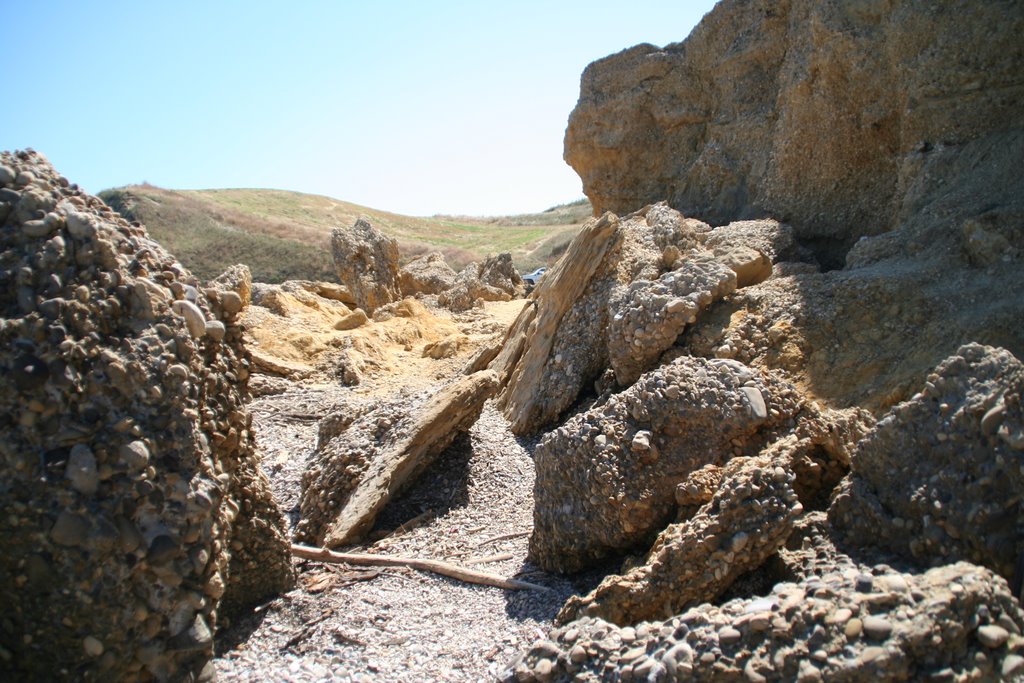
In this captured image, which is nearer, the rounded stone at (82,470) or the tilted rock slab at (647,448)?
the rounded stone at (82,470)

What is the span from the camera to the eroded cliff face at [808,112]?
5.90m

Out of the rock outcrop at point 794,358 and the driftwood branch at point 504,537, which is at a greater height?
the rock outcrop at point 794,358

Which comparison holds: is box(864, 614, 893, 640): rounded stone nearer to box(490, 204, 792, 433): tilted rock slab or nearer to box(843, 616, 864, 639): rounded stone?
box(843, 616, 864, 639): rounded stone

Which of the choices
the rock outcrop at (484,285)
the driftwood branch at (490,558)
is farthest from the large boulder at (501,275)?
the driftwood branch at (490,558)

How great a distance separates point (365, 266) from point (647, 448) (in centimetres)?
1016

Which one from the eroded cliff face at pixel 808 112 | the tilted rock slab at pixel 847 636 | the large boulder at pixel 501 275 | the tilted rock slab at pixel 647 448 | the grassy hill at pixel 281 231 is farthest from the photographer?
the grassy hill at pixel 281 231

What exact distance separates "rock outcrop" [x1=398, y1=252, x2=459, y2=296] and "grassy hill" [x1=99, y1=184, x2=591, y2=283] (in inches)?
492

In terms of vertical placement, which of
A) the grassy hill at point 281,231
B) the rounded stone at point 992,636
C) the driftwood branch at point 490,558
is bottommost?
the driftwood branch at point 490,558

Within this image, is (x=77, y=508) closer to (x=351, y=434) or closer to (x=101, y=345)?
(x=101, y=345)

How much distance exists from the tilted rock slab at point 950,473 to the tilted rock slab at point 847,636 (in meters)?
0.37

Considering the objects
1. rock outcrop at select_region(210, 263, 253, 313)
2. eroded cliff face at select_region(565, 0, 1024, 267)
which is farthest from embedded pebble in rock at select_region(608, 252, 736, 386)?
rock outcrop at select_region(210, 263, 253, 313)

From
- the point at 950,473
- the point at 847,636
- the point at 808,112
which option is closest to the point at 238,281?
the point at 808,112

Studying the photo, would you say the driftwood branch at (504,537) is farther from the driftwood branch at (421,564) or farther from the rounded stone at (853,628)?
the rounded stone at (853,628)

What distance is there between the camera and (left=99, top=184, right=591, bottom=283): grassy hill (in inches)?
1236
